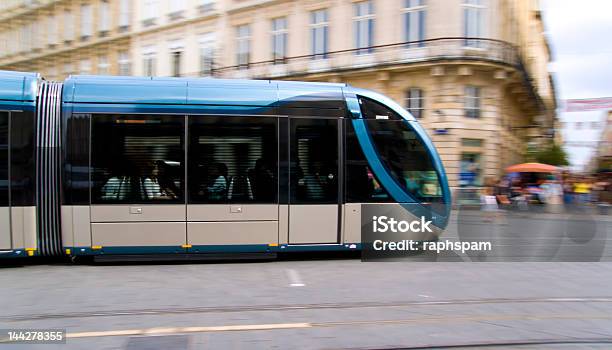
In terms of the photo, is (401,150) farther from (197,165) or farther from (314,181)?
(197,165)

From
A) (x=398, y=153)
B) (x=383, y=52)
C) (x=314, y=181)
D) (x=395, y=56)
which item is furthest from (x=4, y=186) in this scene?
(x=383, y=52)

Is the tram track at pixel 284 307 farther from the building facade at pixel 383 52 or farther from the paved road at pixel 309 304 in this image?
the building facade at pixel 383 52

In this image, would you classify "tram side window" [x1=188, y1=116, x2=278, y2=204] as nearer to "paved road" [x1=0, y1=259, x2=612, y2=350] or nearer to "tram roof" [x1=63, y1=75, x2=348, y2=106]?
"tram roof" [x1=63, y1=75, x2=348, y2=106]

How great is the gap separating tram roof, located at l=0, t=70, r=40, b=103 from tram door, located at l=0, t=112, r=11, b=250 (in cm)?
28

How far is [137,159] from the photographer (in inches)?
325

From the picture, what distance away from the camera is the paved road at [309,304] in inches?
193

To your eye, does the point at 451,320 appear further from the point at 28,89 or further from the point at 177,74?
the point at 177,74

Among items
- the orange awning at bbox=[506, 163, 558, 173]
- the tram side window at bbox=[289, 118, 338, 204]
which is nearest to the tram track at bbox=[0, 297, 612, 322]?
the tram side window at bbox=[289, 118, 338, 204]

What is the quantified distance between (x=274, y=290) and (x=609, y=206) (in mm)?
18590

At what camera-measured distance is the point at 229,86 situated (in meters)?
8.58

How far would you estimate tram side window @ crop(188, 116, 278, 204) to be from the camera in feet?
27.5

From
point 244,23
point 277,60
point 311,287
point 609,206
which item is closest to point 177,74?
point 244,23

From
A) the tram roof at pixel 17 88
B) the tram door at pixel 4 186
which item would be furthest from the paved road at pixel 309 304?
the tram roof at pixel 17 88

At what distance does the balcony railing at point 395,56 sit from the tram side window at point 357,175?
51.8 feet
